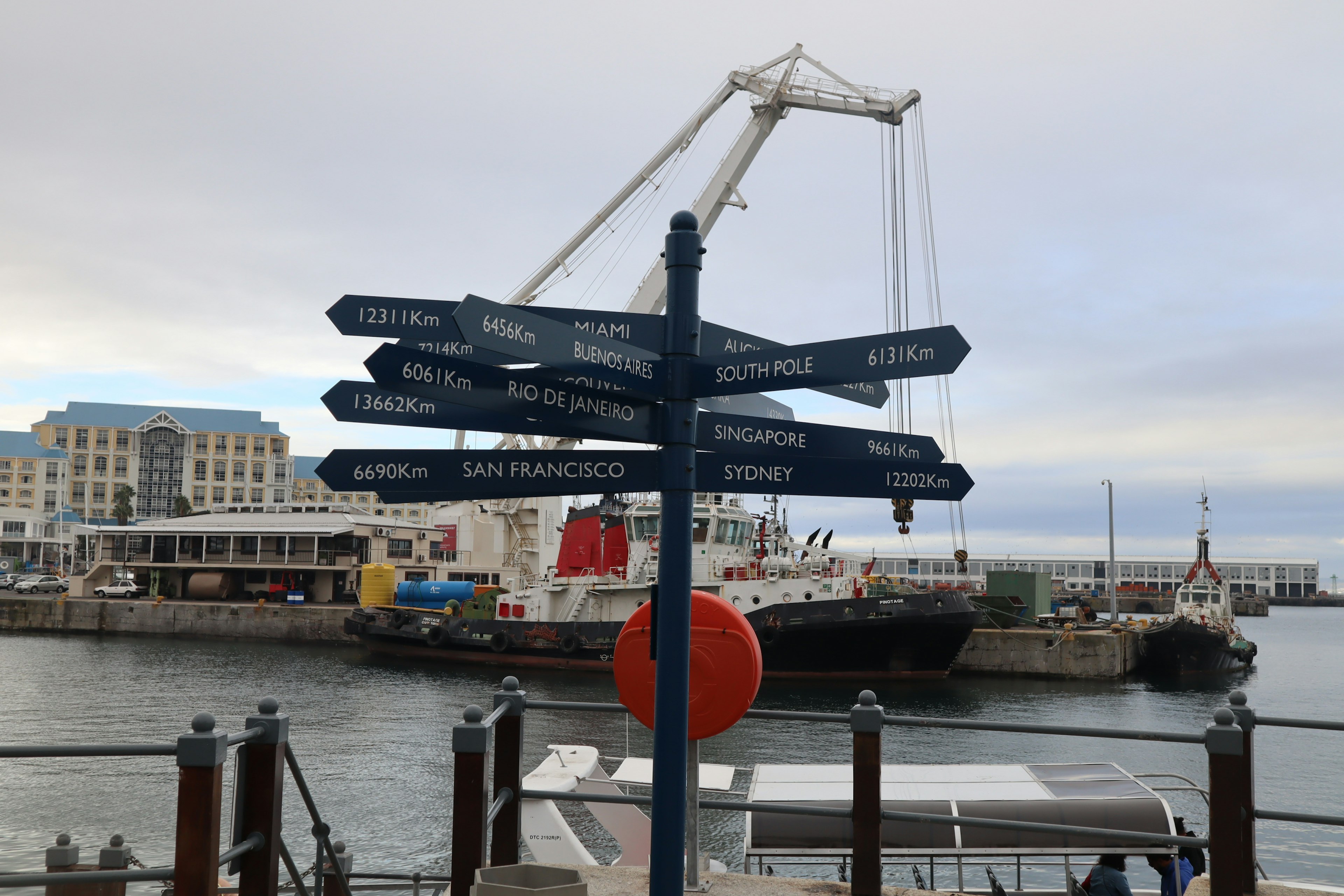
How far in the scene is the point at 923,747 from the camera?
21.7 metres

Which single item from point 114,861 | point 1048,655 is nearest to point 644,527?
point 1048,655

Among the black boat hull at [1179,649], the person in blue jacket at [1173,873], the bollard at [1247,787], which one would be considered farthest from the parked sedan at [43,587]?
the bollard at [1247,787]

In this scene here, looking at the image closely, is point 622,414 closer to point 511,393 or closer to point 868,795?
point 511,393

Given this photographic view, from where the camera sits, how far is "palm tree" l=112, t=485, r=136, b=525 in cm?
9619

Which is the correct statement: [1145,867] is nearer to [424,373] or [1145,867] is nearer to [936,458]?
[936,458]

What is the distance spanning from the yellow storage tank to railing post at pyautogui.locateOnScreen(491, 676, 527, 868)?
43.7 m

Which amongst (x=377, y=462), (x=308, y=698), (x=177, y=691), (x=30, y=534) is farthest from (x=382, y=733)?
(x=30, y=534)

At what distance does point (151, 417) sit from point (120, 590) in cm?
5617

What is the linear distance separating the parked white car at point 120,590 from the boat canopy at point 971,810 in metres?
57.9

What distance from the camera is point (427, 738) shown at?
21750mm

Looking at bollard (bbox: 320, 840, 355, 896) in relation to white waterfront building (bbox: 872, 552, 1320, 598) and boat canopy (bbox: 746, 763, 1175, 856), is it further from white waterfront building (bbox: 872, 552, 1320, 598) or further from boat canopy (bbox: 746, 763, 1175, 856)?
white waterfront building (bbox: 872, 552, 1320, 598)

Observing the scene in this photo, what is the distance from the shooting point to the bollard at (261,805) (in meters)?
3.58

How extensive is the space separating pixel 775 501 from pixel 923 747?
1418cm

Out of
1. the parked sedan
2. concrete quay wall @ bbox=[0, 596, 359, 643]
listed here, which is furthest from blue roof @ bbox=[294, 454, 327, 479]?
concrete quay wall @ bbox=[0, 596, 359, 643]
